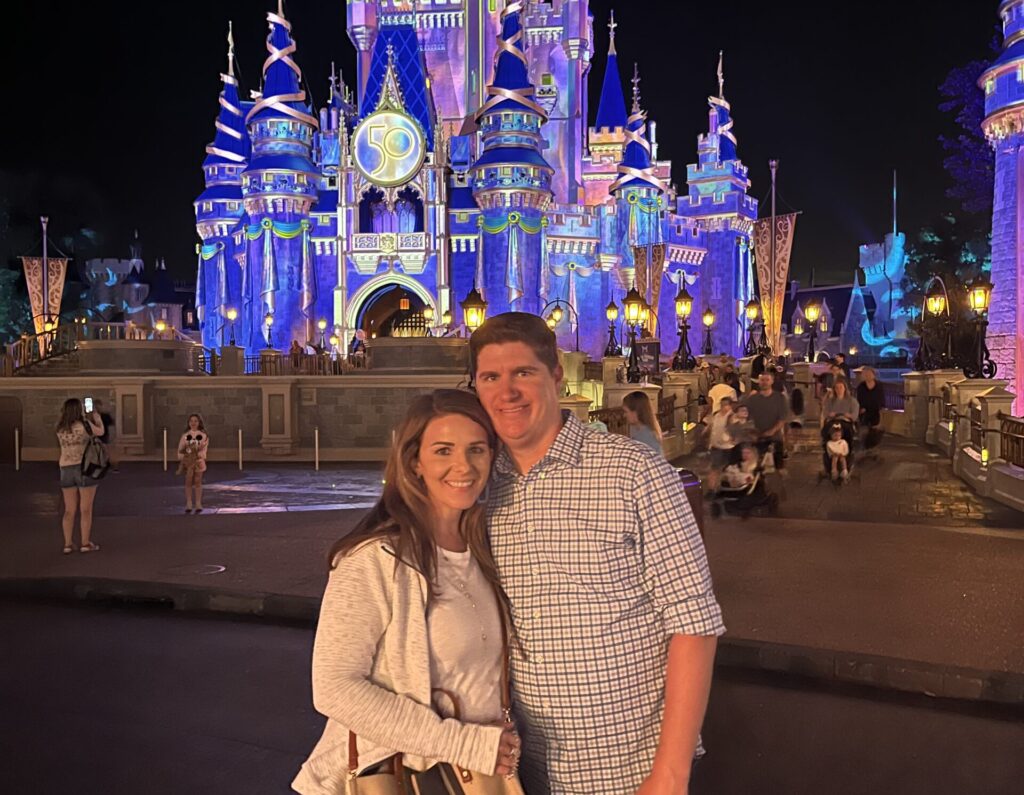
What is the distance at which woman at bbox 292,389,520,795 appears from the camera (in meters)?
2.09

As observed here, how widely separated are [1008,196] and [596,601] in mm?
30835

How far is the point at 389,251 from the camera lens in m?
46.7

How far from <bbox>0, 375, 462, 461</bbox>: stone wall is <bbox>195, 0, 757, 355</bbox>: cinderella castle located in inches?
747

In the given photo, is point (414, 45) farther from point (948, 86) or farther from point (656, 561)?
point (656, 561)

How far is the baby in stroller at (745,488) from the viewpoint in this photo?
39.6ft

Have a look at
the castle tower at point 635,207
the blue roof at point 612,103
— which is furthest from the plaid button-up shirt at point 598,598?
the blue roof at point 612,103

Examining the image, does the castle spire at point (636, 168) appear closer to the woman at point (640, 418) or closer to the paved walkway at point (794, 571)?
the paved walkway at point (794, 571)

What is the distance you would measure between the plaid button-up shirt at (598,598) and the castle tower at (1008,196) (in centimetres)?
2891

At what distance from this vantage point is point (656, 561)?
222 centimetres

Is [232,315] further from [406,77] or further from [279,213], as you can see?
[406,77]

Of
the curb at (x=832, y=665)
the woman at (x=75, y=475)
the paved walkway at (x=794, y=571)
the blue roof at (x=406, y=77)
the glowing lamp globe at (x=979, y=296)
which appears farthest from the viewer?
the blue roof at (x=406, y=77)

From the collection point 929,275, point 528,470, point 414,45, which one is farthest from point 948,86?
point 528,470

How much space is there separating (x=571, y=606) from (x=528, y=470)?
34 centimetres

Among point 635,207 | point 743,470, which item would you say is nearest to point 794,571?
point 743,470
